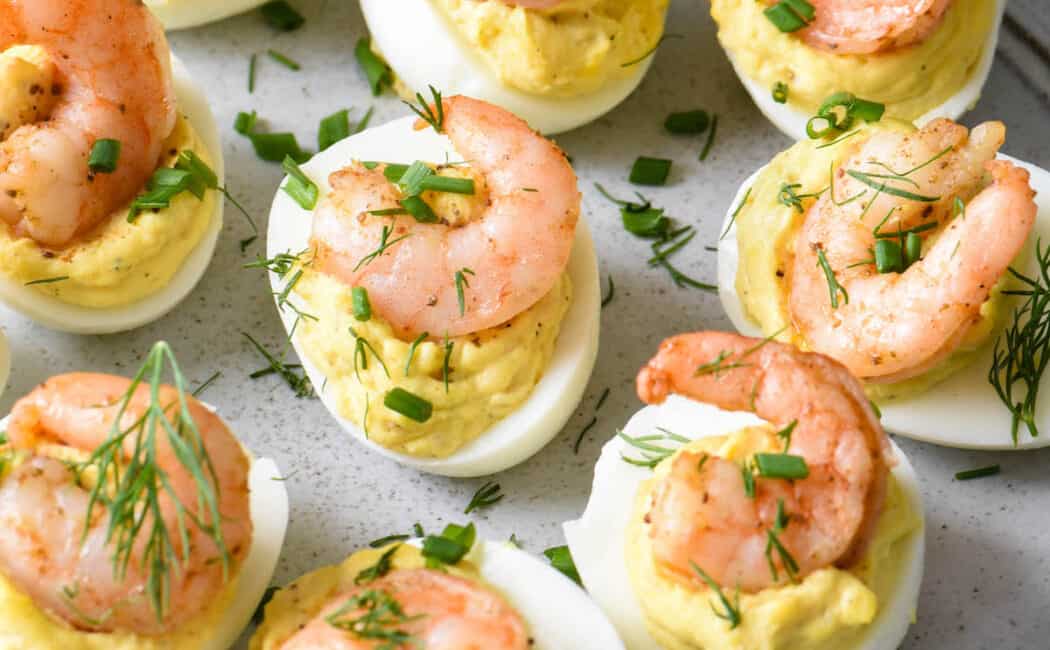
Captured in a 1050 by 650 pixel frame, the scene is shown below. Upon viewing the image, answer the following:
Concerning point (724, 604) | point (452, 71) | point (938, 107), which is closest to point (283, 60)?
point (452, 71)

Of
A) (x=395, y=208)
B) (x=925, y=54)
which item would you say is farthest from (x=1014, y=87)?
(x=395, y=208)

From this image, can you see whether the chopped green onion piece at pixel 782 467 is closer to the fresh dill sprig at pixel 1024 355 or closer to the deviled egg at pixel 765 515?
the deviled egg at pixel 765 515

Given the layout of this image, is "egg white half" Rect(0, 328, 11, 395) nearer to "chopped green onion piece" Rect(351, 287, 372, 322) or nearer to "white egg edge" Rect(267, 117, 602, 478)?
"white egg edge" Rect(267, 117, 602, 478)

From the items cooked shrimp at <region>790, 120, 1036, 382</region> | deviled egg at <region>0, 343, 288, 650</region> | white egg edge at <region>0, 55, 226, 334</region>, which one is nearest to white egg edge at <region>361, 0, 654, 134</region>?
white egg edge at <region>0, 55, 226, 334</region>

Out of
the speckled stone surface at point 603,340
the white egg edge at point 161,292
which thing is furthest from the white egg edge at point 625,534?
the white egg edge at point 161,292

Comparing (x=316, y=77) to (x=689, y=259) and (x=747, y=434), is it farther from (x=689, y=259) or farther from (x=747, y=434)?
(x=747, y=434)

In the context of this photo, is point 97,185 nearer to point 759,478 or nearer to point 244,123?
point 244,123
